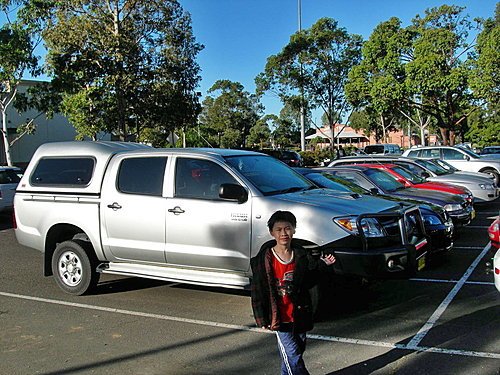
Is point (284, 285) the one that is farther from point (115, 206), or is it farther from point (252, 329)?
point (115, 206)

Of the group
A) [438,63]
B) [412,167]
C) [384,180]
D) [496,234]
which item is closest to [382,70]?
[438,63]

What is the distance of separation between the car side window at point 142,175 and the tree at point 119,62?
17.6 meters

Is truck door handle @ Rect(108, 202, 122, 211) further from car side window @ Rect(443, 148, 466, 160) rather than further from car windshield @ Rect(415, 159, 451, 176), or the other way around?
car side window @ Rect(443, 148, 466, 160)

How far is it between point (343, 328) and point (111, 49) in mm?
20303

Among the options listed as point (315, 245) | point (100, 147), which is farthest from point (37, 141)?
point (315, 245)

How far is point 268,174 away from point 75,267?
2863mm

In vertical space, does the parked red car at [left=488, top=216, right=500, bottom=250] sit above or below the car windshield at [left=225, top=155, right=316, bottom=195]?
below

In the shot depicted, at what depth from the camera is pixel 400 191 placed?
1038 cm

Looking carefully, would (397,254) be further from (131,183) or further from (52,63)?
(52,63)

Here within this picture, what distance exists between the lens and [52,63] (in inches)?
914

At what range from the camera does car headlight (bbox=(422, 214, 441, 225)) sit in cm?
806

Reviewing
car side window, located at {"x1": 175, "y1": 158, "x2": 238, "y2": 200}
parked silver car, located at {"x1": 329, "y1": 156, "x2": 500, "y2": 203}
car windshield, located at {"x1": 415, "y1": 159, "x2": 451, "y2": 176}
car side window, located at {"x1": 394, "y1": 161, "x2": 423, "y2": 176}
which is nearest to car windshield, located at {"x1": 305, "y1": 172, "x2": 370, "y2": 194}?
car side window, located at {"x1": 175, "y1": 158, "x2": 238, "y2": 200}

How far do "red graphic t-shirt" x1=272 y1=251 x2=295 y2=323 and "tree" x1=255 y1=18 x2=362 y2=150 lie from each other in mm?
30373

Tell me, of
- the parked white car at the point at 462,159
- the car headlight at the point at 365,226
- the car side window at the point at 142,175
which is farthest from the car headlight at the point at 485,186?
the car side window at the point at 142,175
